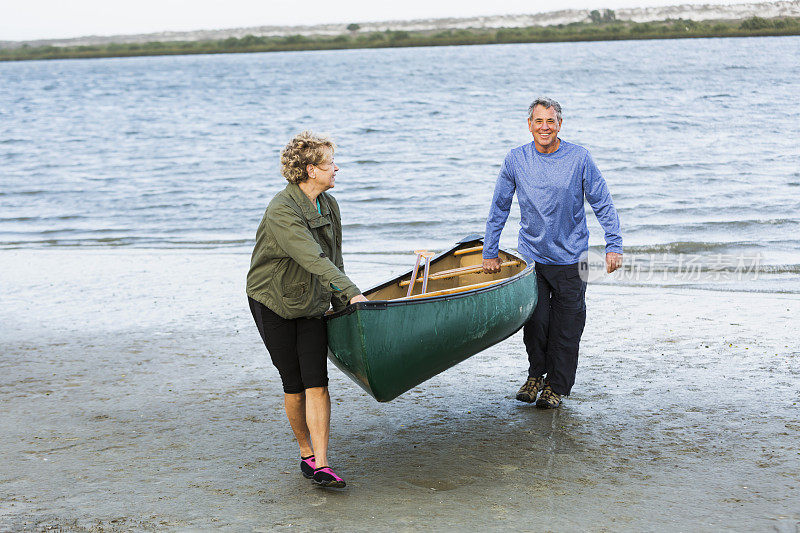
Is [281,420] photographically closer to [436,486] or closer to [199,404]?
[199,404]

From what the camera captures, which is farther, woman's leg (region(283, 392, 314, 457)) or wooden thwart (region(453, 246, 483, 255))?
wooden thwart (region(453, 246, 483, 255))

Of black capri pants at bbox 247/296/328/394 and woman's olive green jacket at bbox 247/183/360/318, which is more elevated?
woman's olive green jacket at bbox 247/183/360/318

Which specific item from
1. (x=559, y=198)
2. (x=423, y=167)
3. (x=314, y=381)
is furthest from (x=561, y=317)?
(x=423, y=167)

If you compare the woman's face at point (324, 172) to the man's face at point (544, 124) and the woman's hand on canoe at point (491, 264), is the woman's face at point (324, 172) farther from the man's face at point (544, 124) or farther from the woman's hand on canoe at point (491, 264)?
the woman's hand on canoe at point (491, 264)

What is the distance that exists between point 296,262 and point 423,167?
64.1 feet

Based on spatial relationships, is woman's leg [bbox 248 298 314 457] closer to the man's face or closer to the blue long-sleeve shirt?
the blue long-sleeve shirt

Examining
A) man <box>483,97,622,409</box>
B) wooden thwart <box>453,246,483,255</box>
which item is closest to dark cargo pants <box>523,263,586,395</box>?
man <box>483,97,622,409</box>

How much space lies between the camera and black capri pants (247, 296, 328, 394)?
14.3 ft

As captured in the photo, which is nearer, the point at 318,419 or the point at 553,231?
the point at 318,419

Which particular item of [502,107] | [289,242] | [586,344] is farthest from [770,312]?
[502,107]

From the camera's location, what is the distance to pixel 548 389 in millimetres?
5586

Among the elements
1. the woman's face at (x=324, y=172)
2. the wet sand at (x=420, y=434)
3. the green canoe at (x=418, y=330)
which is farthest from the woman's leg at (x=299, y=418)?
the woman's face at (x=324, y=172)

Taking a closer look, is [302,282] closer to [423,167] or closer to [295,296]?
[295,296]

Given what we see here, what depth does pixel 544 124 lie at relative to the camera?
17.3ft
